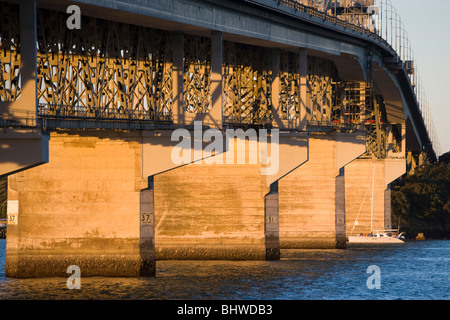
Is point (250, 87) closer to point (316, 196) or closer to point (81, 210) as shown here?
point (316, 196)

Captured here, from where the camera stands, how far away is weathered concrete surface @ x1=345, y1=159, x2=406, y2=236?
4289 inches

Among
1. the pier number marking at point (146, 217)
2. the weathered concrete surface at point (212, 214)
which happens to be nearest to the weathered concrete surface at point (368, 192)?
the weathered concrete surface at point (212, 214)

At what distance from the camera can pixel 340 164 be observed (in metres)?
90.2

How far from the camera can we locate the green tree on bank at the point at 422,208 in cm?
13188

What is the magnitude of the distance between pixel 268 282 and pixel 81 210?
11.4 m

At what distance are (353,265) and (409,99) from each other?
1849 inches

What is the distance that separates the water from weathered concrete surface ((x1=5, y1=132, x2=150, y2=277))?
3.96 ft

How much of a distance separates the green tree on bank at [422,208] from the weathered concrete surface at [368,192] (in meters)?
17.7

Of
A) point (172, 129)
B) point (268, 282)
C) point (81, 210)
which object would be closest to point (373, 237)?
point (268, 282)

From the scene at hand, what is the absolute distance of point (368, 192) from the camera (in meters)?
110

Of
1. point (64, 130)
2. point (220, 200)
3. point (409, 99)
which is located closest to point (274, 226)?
point (220, 200)

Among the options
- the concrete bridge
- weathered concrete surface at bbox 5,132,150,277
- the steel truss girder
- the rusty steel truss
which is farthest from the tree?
weathered concrete surface at bbox 5,132,150,277

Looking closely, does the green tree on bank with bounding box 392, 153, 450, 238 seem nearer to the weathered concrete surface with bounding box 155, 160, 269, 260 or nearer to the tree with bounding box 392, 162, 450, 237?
the tree with bounding box 392, 162, 450, 237

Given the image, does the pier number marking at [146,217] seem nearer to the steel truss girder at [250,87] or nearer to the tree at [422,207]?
the steel truss girder at [250,87]
